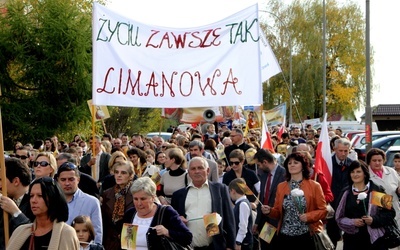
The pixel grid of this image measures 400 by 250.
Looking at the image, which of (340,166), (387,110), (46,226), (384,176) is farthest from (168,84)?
(387,110)

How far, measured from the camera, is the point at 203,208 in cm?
875

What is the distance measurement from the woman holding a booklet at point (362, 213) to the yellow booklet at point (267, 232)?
777 mm

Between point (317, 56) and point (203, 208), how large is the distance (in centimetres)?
4766

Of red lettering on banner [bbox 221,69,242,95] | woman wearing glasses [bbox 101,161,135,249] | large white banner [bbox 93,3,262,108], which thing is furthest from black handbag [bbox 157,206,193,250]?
Answer: red lettering on banner [bbox 221,69,242,95]

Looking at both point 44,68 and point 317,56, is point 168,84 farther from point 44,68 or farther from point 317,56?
point 317,56

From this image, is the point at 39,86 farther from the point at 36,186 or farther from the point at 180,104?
the point at 36,186

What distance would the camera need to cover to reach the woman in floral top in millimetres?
9000

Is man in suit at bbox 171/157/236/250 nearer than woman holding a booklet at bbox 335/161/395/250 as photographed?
Yes

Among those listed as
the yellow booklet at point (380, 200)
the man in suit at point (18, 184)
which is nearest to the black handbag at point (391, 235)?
the yellow booklet at point (380, 200)

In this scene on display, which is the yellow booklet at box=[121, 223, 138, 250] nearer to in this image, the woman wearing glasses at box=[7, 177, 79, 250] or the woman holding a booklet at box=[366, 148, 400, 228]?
the woman wearing glasses at box=[7, 177, 79, 250]

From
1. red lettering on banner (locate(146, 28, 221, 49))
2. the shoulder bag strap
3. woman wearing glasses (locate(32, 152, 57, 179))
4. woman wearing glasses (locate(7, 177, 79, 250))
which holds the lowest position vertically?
the shoulder bag strap

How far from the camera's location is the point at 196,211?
8.74 meters

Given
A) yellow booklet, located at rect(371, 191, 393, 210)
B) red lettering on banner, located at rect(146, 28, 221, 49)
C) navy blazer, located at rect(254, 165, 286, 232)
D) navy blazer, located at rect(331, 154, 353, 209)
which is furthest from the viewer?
red lettering on banner, located at rect(146, 28, 221, 49)

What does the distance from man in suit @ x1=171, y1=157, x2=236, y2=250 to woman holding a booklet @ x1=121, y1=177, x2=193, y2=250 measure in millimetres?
1227
